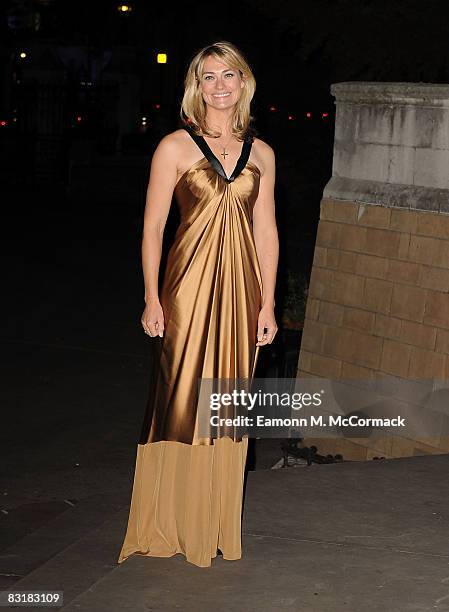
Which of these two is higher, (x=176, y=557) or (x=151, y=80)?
(x=151, y=80)

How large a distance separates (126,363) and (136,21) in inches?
1940

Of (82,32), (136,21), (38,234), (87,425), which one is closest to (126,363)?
(87,425)

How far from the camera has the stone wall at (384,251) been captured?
7852 mm

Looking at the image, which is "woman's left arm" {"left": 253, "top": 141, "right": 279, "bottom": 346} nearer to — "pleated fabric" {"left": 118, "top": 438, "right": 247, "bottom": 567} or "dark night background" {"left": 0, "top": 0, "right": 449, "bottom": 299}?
"pleated fabric" {"left": 118, "top": 438, "right": 247, "bottom": 567}

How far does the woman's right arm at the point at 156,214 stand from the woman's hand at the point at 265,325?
1.37 ft

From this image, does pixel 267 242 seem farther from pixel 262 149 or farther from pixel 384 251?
pixel 384 251

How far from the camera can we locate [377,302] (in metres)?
8.27

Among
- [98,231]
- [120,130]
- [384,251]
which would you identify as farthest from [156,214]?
[120,130]

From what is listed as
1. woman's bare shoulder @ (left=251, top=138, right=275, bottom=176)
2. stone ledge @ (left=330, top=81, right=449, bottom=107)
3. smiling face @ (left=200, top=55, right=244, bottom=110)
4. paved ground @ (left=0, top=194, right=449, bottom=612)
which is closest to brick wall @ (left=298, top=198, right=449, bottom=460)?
stone ledge @ (left=330, top=81, right=449, bottom=107)

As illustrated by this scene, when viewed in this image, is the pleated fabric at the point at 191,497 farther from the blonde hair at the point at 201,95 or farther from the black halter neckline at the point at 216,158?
the blonde hair at the point at 201,95

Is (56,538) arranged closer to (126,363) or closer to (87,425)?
(87,425)

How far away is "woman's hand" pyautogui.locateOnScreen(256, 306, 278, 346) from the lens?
471 cm

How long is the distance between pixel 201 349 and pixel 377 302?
12.8 ft

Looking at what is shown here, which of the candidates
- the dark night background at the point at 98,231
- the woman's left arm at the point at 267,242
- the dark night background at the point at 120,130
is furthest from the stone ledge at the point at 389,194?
the woman's left arm at the point at 267,242
